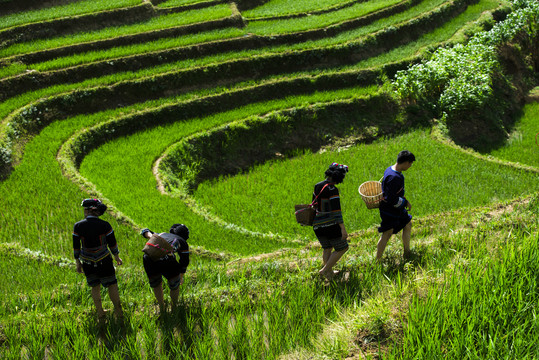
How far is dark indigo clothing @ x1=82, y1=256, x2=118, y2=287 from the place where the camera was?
207 inches

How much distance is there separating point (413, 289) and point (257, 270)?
7.63ft

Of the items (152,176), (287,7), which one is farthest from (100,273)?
(287,7)

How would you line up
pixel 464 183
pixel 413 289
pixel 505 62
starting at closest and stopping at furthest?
pixel 413 289
pixel 464 183
pixel 505 62

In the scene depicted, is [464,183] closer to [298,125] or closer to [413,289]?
[298,125]

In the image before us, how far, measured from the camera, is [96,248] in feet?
17.0

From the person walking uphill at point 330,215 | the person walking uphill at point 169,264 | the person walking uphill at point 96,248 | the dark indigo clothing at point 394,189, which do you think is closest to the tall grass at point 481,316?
Answer: the dark indigo clothing at point 394,189

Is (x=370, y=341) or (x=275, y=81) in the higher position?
(x=275, y=81)

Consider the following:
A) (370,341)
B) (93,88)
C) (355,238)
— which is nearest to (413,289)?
(370,341)

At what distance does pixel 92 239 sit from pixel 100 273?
1.35 feet

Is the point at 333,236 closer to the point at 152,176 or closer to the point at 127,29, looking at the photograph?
the point at 152,176

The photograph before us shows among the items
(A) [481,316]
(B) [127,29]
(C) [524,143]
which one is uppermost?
(B) [127,29]

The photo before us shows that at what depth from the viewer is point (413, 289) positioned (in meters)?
4.86

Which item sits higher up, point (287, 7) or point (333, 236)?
point (287, 7)

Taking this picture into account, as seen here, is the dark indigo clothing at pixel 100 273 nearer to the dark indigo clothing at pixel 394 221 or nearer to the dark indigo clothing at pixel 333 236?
the dark indigo clothing at pixel 333 236
